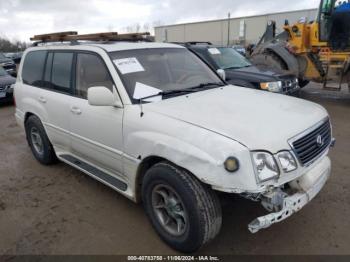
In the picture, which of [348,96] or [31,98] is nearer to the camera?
[31,98]

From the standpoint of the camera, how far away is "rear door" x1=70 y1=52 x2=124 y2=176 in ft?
10.7

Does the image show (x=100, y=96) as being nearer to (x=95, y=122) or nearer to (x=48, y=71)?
(x=95, y=122)

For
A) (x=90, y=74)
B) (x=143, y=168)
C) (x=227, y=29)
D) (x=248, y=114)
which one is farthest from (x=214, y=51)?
(x=227, y=29)

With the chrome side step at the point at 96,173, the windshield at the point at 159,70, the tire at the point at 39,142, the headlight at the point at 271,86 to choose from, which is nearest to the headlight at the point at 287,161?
the windshield at the point at 159,70

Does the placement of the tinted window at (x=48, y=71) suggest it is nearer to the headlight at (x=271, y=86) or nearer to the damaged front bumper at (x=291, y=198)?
the damaged front bumper at (x=291, y=198)

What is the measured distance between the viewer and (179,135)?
262 cm

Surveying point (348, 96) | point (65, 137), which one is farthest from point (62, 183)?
point (348, 96)

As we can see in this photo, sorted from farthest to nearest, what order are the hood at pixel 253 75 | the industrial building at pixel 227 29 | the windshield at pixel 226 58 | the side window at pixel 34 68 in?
1. the industrial building at pixel 227 29
2. the windshield at pixel 226 58
3. the hood at pixel 253 75
4. the side window at pixel 34 68

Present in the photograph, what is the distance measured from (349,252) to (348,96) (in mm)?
8716

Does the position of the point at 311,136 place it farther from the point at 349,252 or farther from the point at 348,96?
the point at 348,96

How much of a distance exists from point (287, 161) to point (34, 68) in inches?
155

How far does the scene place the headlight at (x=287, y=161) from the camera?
2.45 m

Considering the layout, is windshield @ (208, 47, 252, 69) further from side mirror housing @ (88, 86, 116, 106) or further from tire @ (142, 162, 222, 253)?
tire @ (142, 162, 222, 253)

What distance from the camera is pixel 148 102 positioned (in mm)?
3129
